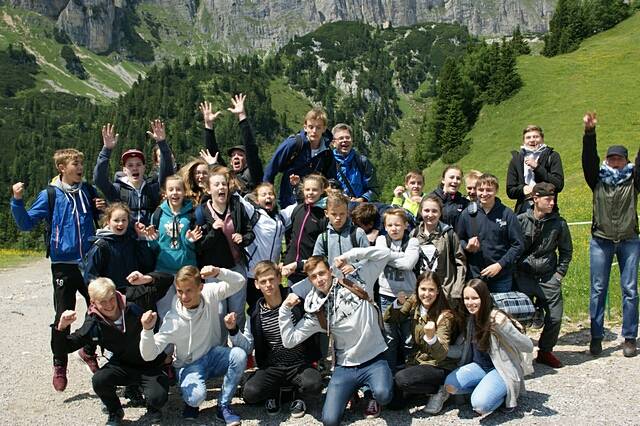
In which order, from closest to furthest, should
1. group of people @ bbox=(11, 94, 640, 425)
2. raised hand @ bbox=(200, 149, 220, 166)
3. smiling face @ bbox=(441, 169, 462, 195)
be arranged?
group of people @ bbox=(11, 94, 640, 425), smiling face @ bbox=(441, 169, 462, 195), raised hand @ bbox=(200, 149, 220, 166)

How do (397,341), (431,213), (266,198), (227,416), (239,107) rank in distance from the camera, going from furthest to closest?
(239,107)
(266,198)
(431,213)
(397,341)
(227,416)

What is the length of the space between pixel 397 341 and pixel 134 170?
4.44m

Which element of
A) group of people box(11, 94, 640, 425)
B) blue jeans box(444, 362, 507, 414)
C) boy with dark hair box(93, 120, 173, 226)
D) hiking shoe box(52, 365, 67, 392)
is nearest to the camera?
blue jeans box(444, 362, 507, 414)

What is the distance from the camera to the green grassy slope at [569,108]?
155ft

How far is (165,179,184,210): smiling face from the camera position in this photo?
738 cm

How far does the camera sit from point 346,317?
6.76 metres

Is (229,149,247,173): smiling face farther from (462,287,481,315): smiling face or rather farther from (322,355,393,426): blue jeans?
(462,287,481,315): smiling face

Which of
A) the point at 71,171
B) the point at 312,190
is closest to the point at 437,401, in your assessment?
the point at 312,190

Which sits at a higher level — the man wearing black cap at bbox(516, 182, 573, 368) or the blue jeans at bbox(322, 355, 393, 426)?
the man wearing black cap at bbox(516, 182, 573, 368)

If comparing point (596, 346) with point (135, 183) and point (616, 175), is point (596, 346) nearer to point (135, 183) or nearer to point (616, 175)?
point (616, 175)

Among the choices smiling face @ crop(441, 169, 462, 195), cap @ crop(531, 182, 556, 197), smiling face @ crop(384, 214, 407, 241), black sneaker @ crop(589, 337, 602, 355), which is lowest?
black sneaker @ crop(589, 337, 602, 355)

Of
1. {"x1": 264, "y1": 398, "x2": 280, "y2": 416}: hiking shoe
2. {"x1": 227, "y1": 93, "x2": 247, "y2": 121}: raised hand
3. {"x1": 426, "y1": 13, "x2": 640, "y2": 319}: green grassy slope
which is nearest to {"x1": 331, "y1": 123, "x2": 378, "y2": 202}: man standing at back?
{"x1": 227, "y1": 93, "x2": 247, "y2": 121}: raised hand

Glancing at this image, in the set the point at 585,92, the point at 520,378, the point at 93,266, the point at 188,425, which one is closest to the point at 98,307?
the point at 93,266

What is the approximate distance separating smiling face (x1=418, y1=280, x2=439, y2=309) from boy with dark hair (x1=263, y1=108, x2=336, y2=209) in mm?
2651
